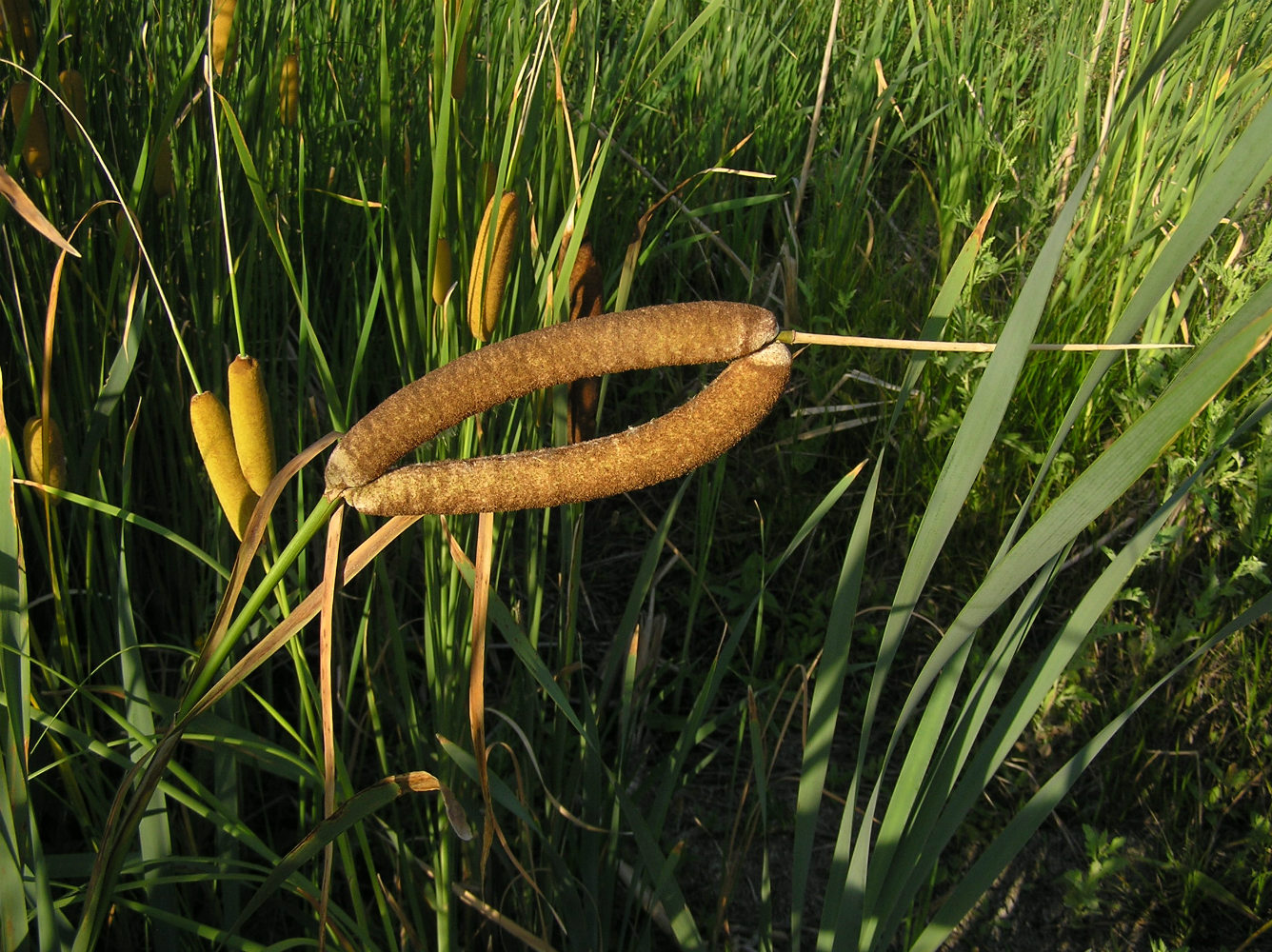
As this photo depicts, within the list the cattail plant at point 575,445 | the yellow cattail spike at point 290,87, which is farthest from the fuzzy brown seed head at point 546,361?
the yellow cattail spike at point 290,87

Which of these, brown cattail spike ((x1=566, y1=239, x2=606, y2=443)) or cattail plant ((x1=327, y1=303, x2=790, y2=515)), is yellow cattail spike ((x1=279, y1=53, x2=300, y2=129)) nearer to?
brown cattail spike ((x1=566, y1=239, x2=606, y2=443))

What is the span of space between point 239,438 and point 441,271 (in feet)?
0.86

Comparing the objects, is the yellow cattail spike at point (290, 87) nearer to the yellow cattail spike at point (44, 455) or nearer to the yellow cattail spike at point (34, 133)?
the yellow cattail spike at point (34, 133)

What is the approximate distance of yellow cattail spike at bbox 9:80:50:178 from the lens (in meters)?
0.91

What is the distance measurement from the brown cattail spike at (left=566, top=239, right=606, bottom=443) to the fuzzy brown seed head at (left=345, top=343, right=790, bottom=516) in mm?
379

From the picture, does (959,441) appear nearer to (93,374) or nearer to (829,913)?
(829,913)

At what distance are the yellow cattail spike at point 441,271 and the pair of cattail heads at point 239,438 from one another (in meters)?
0.22

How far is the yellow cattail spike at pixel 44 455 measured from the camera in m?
0.78

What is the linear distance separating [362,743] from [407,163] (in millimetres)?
700

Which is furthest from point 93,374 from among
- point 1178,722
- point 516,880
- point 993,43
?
point 993,43

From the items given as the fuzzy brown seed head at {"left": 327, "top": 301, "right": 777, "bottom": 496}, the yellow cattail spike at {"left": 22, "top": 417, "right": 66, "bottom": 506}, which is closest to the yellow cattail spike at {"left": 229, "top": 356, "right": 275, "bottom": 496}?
the fuzzy brown seed head at {"left": 327, "top": 301, "right": 777, "bottom": 496}

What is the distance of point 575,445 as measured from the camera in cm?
44

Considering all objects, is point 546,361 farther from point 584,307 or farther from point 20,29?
point 20,29

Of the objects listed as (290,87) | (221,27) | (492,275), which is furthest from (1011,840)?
(290,87)
